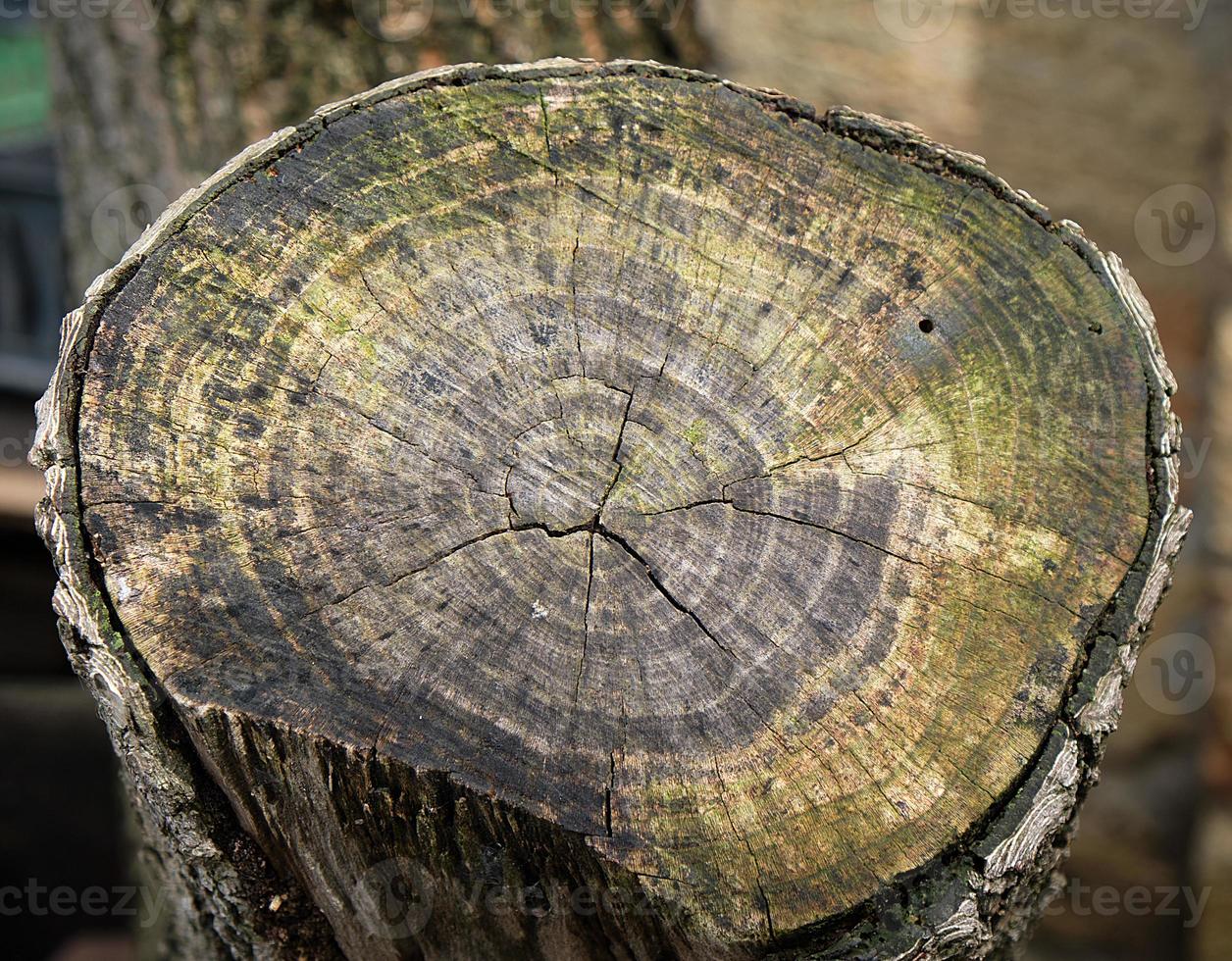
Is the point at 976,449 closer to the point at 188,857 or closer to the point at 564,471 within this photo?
the point at 564,471

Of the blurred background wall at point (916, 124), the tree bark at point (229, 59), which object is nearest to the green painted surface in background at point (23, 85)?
the blurred background wall at point (916, 124)

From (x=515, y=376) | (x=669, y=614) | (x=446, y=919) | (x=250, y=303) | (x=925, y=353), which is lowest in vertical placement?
(x=446, y=919)

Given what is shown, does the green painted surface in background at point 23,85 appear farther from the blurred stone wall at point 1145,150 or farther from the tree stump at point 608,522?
the tree stump at point 608,522

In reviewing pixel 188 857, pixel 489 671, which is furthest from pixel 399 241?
pixel 188 857

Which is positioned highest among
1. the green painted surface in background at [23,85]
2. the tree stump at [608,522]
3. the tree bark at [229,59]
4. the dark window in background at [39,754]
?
the green painted surface in background at [23,85]

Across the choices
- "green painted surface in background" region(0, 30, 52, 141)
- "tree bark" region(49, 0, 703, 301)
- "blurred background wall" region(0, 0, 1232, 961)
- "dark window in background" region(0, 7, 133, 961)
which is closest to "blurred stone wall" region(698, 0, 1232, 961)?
"blurred background wall" region(0, 0, 1232, 961)
